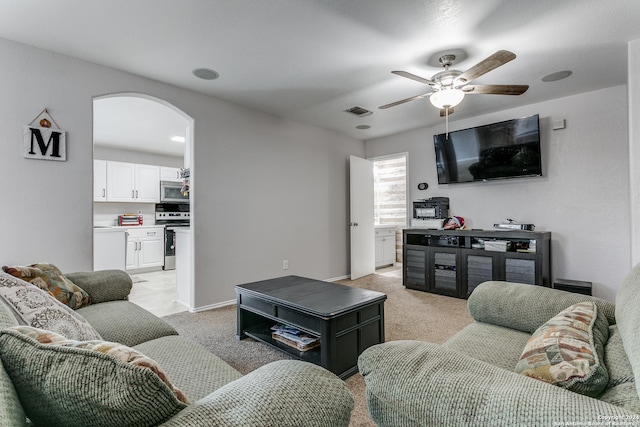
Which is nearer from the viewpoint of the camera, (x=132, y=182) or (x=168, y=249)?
(x=132, y=182)

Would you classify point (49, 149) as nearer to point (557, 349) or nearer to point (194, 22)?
point (194, 22)

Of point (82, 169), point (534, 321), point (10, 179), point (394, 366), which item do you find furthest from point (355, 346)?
point (10, 179)

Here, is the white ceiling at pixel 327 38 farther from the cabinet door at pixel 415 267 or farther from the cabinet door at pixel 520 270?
the cabinet door at pixel 415 267

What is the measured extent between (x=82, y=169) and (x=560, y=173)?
5.20 m

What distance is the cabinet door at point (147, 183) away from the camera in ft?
20.4

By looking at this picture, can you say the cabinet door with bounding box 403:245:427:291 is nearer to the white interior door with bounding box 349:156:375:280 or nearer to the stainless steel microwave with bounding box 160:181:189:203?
the white interior door with bounding box 349:156:375:280

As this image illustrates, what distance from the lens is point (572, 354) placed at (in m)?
0.90

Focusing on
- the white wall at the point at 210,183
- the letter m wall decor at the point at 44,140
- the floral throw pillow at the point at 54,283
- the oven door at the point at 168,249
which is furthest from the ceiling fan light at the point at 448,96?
the oven door at the point at 168,249

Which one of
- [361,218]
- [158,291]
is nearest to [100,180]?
[158,291]

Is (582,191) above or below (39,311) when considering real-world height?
above

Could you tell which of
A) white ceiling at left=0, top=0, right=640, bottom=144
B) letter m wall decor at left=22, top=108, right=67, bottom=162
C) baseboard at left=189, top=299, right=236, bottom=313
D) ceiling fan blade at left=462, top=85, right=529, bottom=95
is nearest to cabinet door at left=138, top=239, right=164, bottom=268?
baseboard at left=189, top=299, right=236, bottom=313

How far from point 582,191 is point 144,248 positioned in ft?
23.0

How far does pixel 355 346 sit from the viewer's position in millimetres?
2148

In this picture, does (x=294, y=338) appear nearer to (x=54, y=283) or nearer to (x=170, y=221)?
(x=54, y=283)
